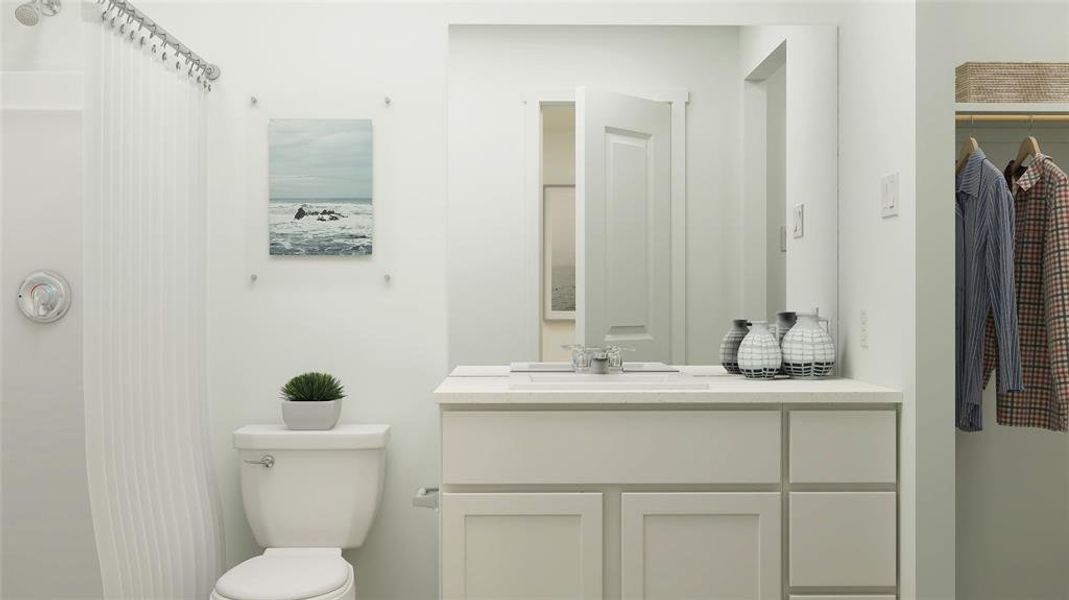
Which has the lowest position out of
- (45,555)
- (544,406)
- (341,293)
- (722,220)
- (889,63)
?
(45,555)

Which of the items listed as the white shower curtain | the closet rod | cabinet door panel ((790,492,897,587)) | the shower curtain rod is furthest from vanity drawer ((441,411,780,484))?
the shower curtain rod

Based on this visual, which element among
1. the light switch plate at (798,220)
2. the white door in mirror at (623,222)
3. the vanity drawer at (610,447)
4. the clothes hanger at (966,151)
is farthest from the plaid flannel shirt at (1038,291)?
Result: the white door in mirror at (623,222)

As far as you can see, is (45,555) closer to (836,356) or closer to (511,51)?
(511,51)

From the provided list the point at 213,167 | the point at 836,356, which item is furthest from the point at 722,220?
the point at 213,167

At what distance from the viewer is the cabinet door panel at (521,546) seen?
2086mm

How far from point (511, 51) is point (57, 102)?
1.27 meters

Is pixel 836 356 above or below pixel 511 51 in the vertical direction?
below

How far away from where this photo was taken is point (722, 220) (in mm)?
2578

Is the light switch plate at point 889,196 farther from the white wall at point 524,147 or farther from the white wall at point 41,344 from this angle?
the white wall at point 41,344

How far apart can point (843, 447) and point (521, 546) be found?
87 cm

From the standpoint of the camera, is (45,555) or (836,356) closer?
(45,555)

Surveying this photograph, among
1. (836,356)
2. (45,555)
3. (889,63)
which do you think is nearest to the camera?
(45,555)

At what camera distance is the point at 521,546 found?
2094 millimetres

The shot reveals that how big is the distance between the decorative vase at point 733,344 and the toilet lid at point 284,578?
125 cm
